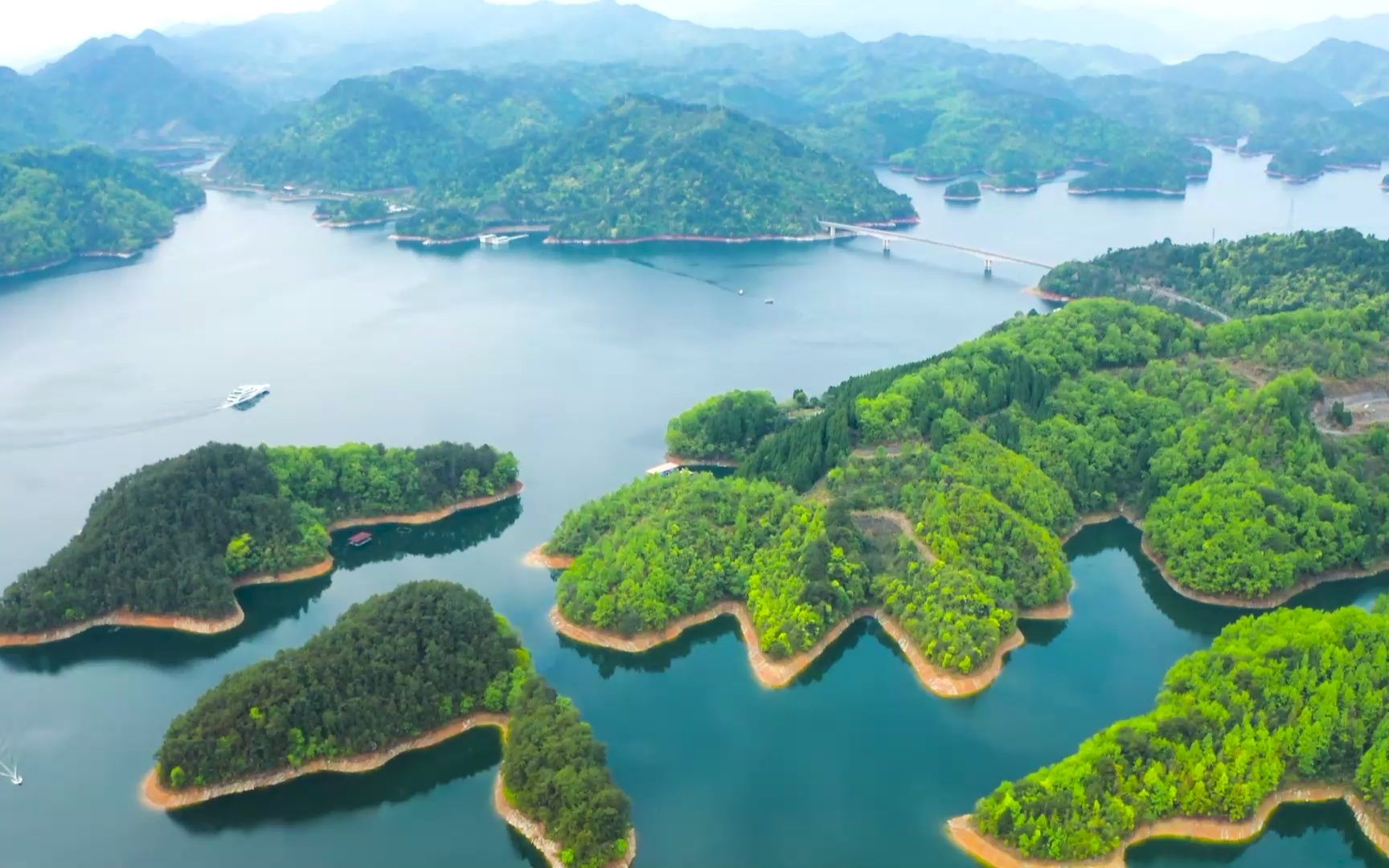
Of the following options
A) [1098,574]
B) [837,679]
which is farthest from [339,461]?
[1098,574]

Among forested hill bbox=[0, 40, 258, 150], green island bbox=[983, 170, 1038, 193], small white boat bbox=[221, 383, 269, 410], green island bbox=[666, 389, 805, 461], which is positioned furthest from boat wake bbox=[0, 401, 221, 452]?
Answer: forested hill bbox=[0, 40, 258, 150]

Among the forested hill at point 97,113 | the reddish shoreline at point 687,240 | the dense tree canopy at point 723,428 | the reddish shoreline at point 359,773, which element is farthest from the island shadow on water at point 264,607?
the forested hill at point 97,113

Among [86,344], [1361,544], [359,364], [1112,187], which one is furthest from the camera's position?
[1112,187]

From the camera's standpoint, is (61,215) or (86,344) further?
(61,215)

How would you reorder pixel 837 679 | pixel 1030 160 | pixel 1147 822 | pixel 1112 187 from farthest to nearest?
pixel 1030 160, pixel 1112 187, pixel 837 679, pixel 1147 822

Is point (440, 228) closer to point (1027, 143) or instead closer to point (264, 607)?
point (264, 607)

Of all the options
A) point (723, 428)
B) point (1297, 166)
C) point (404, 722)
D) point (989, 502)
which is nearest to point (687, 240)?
point (723, 428)

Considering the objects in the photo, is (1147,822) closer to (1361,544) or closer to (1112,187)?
(1361,544)
